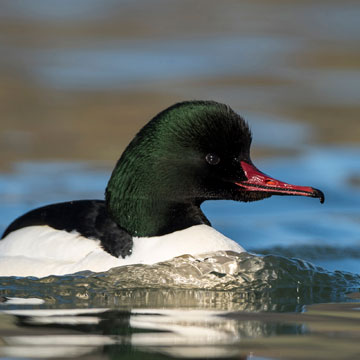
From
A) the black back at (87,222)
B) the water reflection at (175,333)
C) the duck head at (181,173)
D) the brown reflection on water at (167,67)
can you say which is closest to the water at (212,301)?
the water reflection at (175,333)

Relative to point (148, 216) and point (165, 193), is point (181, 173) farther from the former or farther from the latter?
point (148, 216)

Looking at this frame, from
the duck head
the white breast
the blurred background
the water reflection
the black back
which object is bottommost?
Result: the water reflection

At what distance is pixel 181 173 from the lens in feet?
23.2

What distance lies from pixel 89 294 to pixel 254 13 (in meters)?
11.5

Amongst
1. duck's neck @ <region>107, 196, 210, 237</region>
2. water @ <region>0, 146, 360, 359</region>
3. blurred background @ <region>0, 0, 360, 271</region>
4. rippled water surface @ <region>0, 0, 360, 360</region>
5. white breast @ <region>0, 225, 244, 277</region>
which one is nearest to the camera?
water @ <region>0, 146, 360, 359</region>

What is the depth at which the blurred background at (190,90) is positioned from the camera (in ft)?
35.9

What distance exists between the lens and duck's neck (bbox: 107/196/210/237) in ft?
23.3

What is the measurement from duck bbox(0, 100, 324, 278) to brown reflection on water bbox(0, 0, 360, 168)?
4.82m

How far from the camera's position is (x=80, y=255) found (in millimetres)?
7086

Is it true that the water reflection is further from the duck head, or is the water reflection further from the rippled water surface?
the duck head

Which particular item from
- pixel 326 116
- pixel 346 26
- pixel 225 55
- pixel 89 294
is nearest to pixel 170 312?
pixel 89 294

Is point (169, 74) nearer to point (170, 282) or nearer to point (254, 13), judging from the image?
point (254, 13)

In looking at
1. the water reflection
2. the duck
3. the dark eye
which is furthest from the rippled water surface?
the dark eye

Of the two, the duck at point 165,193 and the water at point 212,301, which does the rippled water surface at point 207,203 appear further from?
the duck at point 165,193
